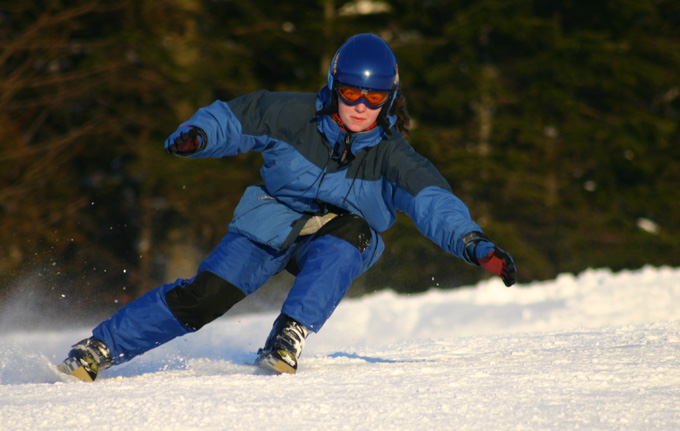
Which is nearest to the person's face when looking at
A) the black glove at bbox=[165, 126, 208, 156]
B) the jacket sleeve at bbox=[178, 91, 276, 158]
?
the jacket sleeve at bbox=[178, 91, 276, 158]

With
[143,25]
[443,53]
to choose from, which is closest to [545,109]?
[443,53]

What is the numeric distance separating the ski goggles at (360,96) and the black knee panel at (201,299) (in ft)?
2.98

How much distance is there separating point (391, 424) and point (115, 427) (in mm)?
720

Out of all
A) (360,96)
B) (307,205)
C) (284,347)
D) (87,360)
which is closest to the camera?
(284,347)

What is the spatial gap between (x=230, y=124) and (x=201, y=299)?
0.74m

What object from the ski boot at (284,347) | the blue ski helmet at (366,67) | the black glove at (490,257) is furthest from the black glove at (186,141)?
the black glove at (490,257)

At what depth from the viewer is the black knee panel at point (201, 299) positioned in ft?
9.88

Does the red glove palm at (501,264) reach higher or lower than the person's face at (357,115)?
lower

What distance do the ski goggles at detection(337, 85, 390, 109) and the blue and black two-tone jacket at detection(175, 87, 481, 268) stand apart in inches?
3.7

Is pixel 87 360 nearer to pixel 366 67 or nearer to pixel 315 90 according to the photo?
pixel 366 67

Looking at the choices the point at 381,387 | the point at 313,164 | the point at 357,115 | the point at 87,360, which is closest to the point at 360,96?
the point at 357,115

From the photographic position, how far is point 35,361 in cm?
316

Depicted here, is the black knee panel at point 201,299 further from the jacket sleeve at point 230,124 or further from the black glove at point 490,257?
the black glove at point 490,257

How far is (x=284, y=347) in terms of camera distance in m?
2.79
